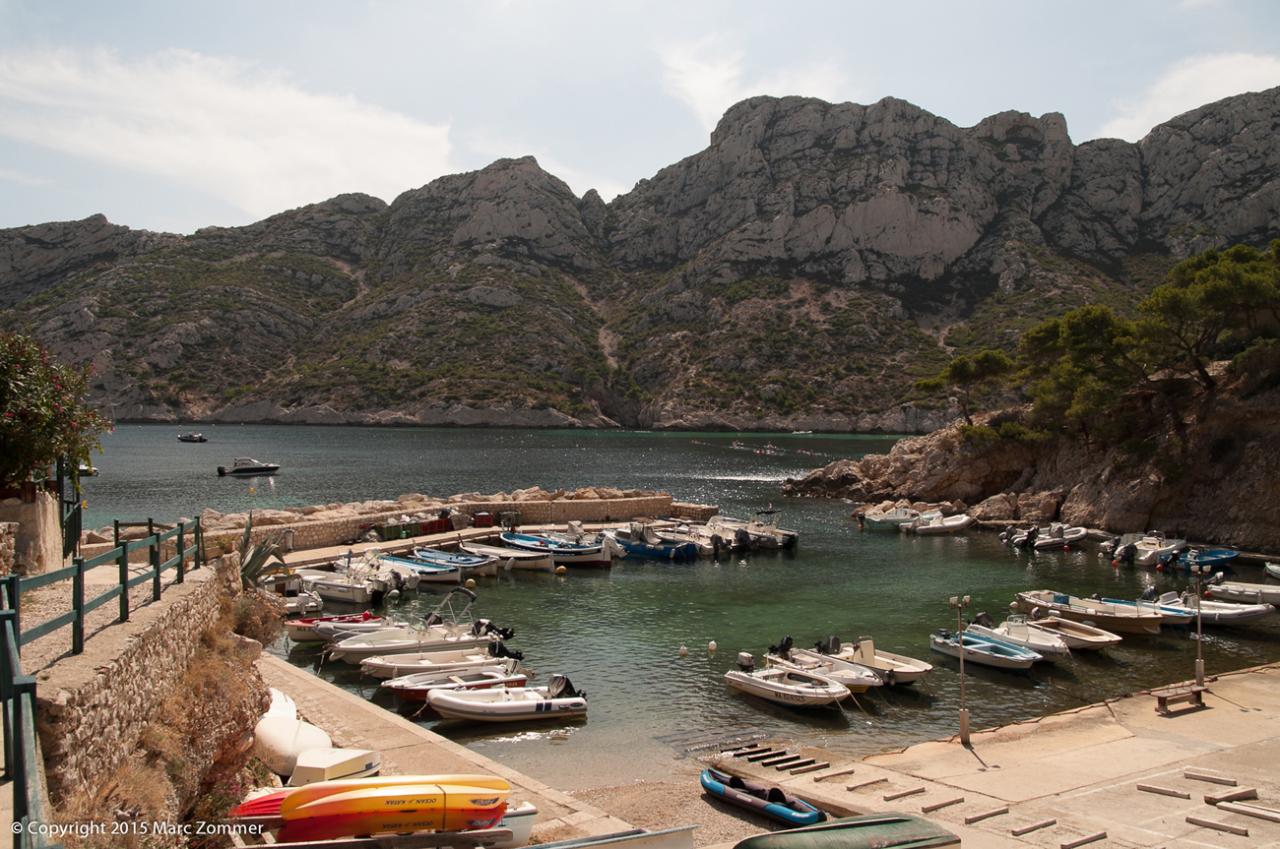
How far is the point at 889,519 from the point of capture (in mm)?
49719

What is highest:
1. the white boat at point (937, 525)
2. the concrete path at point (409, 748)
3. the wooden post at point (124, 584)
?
the wooden post at point (124, 584)

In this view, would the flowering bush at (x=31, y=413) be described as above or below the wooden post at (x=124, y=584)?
above

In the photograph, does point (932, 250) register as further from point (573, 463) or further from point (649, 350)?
point (573, 463)

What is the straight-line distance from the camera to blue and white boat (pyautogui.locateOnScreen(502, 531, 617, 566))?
35344 millimetres

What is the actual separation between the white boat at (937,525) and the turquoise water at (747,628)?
1149 millimetres

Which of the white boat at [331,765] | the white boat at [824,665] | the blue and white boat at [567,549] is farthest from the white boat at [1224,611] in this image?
the white boat at [331,765]

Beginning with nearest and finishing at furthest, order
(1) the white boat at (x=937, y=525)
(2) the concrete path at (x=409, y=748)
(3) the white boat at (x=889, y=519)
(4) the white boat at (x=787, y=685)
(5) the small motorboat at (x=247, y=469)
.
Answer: (2) the concrete path at (x=409, y=748) < (4) the white boat at (x=787, y=685) < (1) the white boat at (x=937, y=525) < (3) the white boat at (x=889, y=519) < (5) the small motorboat at (x=247, y=469)

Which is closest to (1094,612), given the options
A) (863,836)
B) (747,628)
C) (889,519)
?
(747,628)

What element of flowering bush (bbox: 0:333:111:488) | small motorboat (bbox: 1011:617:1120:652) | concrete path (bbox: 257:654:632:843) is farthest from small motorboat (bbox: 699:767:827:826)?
small motorboat (bbox: 1011:617:1120:652)

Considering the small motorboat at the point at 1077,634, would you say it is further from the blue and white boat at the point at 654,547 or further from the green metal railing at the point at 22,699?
the green metal railing at the point at 22,699

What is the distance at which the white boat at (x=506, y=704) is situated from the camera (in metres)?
17.1

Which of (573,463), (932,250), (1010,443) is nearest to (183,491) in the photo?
(573,463)

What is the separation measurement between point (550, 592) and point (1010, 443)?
123 ft

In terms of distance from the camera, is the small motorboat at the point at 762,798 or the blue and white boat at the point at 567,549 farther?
the blue and white boat at the point at 567,549
